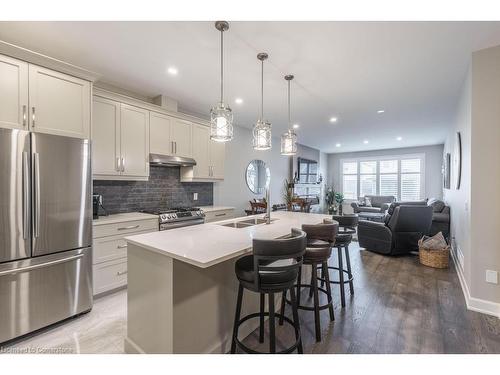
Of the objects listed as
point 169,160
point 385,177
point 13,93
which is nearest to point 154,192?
point 169,160

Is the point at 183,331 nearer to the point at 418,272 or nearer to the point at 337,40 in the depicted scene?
the point at 337,40

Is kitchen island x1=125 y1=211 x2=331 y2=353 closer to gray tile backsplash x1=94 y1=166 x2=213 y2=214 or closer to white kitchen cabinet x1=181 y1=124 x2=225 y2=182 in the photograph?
gray tile backsplash x1=94 y1=166 x2=213 y2=214

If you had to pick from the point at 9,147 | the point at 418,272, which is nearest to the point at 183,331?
the point at 9,147

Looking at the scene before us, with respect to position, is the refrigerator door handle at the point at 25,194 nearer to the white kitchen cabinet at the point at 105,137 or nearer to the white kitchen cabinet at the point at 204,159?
the white kitchen cabinet at the point at 105,137

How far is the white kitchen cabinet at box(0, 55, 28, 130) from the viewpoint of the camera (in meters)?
1.99

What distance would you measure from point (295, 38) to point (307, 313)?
8.71 feet

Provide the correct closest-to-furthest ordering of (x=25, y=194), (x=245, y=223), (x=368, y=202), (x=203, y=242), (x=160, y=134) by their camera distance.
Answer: (x=203, y=242)
(x=25, y=194)
(x=245, y=223)
(x=160, y=134)
(x=368, y=202)

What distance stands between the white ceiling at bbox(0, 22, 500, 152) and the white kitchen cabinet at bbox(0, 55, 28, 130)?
332 mm

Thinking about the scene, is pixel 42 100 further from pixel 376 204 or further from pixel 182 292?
pixel 376 204

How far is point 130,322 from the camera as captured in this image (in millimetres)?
1862

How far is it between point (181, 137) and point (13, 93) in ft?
6.53

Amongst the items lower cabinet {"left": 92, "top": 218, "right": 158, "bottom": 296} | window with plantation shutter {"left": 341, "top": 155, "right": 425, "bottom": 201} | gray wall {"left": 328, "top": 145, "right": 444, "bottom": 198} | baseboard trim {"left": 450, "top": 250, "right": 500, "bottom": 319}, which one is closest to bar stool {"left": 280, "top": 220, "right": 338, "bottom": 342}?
baseboard trim {"left": 450, "top": 250, "right": 500, "bottom": 319}

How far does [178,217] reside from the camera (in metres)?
3.39
